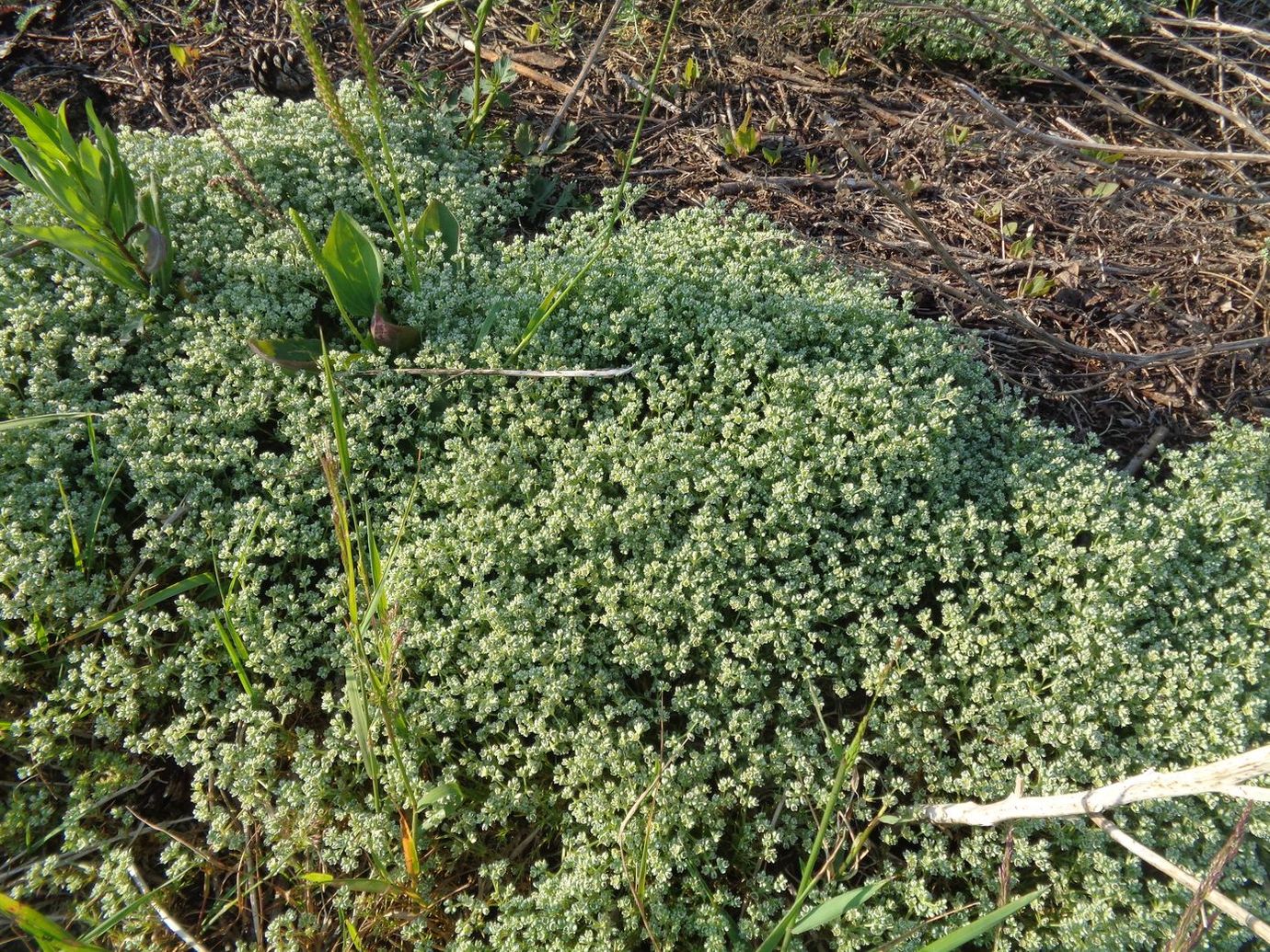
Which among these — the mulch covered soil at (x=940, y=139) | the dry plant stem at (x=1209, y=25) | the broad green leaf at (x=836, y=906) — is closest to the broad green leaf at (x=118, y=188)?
the mulch covered soil at (x=940, y=139)

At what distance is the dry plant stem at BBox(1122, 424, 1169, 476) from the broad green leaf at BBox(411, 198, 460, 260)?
256 cm

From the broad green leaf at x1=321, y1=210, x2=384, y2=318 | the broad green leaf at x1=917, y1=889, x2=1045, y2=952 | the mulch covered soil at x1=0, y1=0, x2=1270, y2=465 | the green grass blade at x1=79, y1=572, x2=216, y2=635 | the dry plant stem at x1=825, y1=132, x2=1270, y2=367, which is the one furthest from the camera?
the mulch covered soil at x1=0, y1=0, x2=1270, y2=465

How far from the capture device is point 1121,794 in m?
1.93

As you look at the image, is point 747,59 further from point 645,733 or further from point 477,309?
point 645,733

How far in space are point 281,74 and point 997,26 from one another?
3.25m

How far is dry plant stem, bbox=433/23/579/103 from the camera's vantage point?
170 inches

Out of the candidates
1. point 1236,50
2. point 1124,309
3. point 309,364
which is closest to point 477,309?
point 309,364

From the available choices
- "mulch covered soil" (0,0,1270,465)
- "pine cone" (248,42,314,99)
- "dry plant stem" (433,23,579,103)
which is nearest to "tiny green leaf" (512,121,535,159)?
"mulch covered soil" (0,0,1270,465)

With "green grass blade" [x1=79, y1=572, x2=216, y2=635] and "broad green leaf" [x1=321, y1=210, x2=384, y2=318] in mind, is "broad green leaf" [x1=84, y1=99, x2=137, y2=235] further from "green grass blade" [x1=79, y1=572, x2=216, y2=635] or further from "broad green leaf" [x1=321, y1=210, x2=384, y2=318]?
"green grass blade" [x1=79, y1=572, x2=216, y2=635]

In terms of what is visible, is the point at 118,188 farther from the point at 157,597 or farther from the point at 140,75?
the point at 140,75

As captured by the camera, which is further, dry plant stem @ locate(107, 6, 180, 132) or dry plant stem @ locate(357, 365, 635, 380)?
dry plant stem @ locate(107, 6, 180, 132)

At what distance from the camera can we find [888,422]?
2816 millimetres

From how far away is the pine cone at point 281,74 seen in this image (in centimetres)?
391

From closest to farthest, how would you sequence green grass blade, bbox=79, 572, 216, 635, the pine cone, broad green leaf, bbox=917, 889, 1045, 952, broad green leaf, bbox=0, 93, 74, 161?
broad green leaf, bbox=917, 889, 1045, 952, green grass blade, bbox=79, 572, 216, 635, broad green leaf, bbox=0, 93, 74, 161, the pine cone
